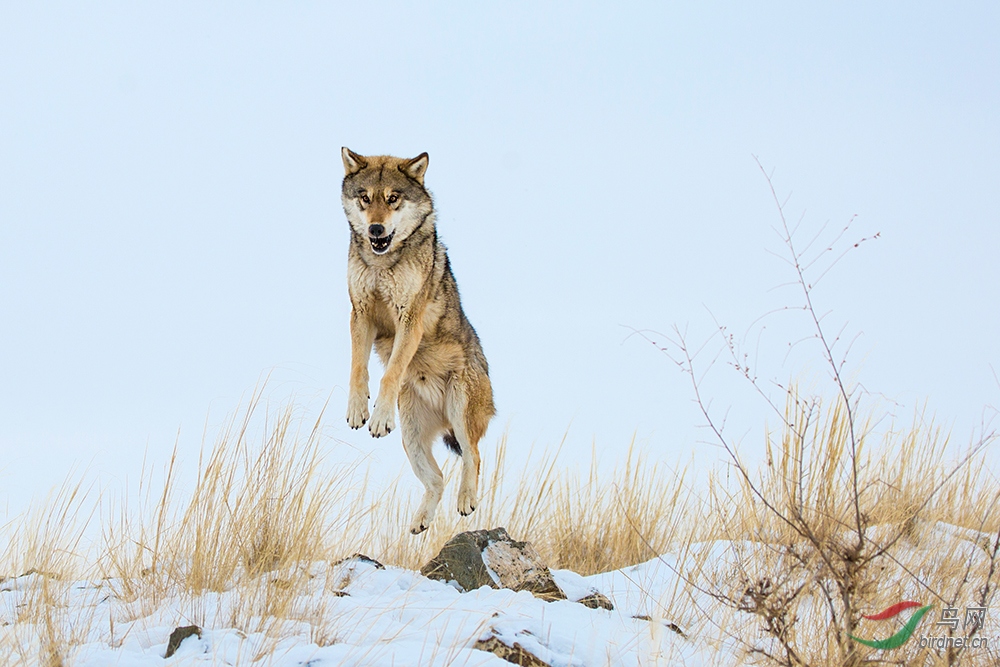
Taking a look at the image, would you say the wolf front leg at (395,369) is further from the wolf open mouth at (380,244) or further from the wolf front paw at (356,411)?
the wolf open mouth at (380,244)

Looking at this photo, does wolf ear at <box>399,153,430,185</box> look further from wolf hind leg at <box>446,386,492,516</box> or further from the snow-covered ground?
the snow-covered ground

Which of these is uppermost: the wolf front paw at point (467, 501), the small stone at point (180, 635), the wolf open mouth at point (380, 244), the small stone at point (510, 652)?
the wolf open mouth at point (380, 244)

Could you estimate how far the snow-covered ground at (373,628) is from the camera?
394 cm

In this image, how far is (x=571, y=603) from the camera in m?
5.09

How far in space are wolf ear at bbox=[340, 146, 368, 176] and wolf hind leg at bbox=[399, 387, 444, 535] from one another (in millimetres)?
1787

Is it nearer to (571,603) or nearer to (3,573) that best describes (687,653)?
(571,603)

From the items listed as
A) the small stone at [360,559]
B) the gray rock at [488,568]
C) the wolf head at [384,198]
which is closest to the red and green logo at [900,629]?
the gray rock at [488,568]

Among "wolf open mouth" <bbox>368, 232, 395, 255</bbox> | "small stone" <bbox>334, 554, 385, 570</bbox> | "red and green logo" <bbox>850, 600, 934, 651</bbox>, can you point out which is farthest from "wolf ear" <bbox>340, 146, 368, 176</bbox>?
"red and green logo" <bbox>850, 600, 934, 651</bbox>

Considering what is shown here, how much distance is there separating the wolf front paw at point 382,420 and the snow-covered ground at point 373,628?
106 centimetres

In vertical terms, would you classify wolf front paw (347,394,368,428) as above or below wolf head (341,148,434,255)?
below

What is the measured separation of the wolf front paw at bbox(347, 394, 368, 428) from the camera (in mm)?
6449

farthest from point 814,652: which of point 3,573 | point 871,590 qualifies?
point 3,573

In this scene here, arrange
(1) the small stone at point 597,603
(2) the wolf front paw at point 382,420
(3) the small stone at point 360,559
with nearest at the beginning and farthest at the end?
(1) the small stone at point 597,603 → (3) the small stone at point 360,559 → (2) the wolf front paw at point 382,420

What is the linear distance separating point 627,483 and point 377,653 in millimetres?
4370
